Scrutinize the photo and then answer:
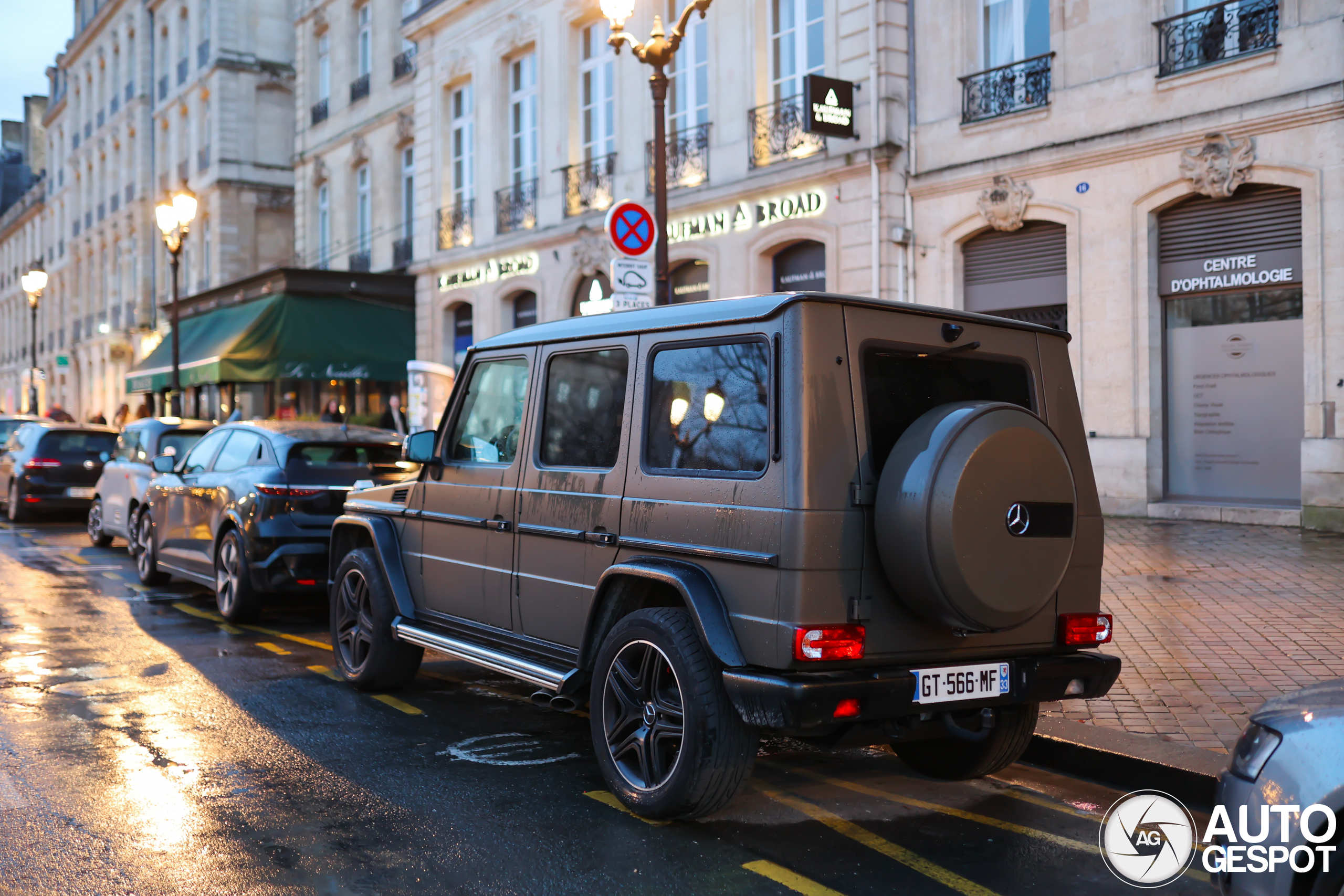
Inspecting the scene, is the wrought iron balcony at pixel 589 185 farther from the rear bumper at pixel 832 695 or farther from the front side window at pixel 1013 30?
the rear bumper at pixel 832 695

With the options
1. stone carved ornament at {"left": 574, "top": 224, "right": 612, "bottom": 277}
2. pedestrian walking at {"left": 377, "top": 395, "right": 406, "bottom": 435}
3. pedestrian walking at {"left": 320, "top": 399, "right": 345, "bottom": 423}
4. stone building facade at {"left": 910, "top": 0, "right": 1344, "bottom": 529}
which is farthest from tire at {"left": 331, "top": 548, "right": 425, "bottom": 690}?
pedestrian walking at {"left": 377, "top": 395, "right": 406, "bottom": 435}

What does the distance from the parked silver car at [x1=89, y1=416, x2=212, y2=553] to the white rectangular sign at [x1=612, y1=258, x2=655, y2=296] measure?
237 inches

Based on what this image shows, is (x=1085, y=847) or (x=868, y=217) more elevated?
(x=868, y=217)

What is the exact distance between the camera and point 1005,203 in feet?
50.9

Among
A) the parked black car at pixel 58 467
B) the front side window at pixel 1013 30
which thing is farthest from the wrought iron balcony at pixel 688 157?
the parked black car at pixel 58 467

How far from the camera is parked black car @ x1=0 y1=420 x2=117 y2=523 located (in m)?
17.9

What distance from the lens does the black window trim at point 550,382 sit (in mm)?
4898

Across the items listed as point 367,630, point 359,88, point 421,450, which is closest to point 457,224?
point 359,88

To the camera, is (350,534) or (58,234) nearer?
(350,534)

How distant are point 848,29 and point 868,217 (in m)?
2.66

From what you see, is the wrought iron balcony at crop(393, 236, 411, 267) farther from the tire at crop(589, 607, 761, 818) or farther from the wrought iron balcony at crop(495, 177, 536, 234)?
the tire at crop(589, 607, 761, 818)

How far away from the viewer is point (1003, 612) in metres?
4.13

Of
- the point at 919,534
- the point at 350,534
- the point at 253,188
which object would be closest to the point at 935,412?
the point at 919,534

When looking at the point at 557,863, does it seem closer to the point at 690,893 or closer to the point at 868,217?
the point at 690,893
